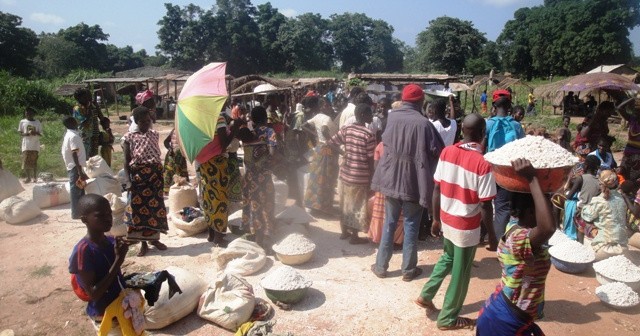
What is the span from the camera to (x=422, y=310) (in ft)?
12.6

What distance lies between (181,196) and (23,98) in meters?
21.7

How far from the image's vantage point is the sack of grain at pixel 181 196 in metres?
6.00

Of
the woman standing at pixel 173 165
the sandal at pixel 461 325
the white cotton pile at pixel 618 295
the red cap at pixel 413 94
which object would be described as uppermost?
the red cap at pixel 413 94

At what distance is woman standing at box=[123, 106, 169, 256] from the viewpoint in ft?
15.7

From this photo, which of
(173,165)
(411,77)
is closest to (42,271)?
(173,165)

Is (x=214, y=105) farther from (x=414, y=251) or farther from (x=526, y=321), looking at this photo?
(x=526, y=321)

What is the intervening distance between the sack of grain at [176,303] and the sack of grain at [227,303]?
0.31 ft

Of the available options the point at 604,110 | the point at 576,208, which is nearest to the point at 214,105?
the point at 576,208

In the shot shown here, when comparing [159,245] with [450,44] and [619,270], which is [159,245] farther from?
[450,44]

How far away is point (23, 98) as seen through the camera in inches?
885

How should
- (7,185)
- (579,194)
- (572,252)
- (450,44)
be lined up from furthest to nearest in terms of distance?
(450,44) < (7,185) < (579,194) < (572,252)

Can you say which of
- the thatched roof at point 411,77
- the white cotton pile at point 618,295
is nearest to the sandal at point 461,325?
the white cotton pile at point 618,295

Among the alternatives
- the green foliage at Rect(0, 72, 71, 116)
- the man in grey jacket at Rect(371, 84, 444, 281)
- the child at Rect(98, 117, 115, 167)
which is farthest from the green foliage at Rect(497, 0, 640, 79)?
the child at Rect(98, 117, 115, 167)

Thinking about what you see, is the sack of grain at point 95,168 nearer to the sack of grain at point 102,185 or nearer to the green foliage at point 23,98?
the sack of grain at point 102,185
